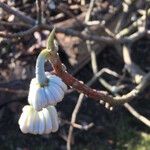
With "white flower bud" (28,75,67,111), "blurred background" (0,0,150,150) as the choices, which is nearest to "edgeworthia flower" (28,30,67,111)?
"white flower bud" (28,75,67,111)

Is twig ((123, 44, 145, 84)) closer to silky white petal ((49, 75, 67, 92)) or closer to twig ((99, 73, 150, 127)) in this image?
twig ((99, 73, 150, 127))

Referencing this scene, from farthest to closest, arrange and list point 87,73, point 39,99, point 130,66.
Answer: point 87,73 → point 130,66 → point 39,99

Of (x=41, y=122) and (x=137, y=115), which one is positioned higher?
(x=41, y=122)

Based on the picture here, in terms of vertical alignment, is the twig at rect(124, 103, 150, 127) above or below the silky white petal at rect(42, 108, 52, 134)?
below

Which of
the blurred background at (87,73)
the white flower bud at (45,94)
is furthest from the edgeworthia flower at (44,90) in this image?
the blurred background at (87,73)

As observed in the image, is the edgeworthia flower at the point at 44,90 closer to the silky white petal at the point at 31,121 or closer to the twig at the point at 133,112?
the silky white petal at the point at 31,121

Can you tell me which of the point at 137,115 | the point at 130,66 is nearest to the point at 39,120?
the point at 137,115

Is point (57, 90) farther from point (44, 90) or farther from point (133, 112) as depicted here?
point (133, 112)
